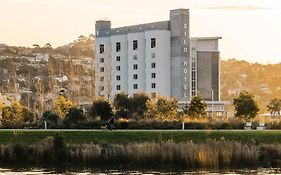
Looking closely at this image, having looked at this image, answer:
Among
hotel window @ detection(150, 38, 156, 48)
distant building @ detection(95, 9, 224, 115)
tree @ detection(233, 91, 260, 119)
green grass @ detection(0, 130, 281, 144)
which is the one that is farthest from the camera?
hotel window @ detection(150, 38, 156, 48)

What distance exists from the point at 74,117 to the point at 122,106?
14.5 m

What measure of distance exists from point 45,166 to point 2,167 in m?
2.45

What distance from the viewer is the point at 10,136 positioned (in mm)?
53188

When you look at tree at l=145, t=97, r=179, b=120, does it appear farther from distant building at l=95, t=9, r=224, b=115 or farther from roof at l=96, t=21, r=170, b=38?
roof at l=96, t=21, r=170, b=38

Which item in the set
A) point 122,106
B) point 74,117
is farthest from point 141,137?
point 122,106

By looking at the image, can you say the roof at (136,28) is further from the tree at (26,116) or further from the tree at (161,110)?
the tree at (26,116)

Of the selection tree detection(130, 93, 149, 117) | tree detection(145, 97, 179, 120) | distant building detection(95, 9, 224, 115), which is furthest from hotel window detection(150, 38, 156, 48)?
tree detection(145, 97, 179, 120)

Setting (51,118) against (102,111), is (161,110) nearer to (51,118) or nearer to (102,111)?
(102,111)

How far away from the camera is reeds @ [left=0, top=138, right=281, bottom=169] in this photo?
43594mm

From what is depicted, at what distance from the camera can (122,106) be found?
83.2 metres

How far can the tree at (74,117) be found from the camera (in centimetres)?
6849

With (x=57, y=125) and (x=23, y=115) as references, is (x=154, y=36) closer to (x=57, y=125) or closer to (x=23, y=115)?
(x=23, y=115)

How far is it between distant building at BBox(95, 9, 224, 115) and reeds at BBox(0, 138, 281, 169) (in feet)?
260

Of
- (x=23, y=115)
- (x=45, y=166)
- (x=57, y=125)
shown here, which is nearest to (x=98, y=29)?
(x=23, y=115)
